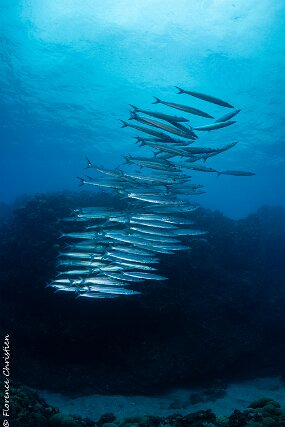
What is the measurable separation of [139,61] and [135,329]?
18989mm

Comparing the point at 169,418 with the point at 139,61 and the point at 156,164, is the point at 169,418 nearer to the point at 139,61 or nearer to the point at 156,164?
the point at 156,164

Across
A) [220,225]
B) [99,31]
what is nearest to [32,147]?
[99,31]

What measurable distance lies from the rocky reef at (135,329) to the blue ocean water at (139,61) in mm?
13417

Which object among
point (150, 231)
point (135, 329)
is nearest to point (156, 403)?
point (135, 329)

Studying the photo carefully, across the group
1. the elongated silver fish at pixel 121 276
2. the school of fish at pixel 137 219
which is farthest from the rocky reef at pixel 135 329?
the school of fish at pixel 137 219

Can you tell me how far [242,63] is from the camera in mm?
20016

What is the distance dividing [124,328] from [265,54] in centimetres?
1743

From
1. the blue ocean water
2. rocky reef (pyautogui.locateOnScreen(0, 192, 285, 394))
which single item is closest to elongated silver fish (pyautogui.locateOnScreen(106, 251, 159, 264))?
rocky reef (pyautogui.locateOnScreen(0, 192, 285, 394))

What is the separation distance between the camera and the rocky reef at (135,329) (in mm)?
8812

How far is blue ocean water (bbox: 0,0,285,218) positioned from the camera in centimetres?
1708

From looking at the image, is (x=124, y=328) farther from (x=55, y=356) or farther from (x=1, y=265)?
(x=1, y=265)

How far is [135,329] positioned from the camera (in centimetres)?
909

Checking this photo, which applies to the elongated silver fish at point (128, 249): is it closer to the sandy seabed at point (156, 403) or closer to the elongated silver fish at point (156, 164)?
the elongated silver fish at point (156, 164)

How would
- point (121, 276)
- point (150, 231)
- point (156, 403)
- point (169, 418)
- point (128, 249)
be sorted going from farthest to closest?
1. point (156, 403)
2. point (150, 231)
3. point (128, 249)
4. point (121, 276)
5. point (169, 418)
